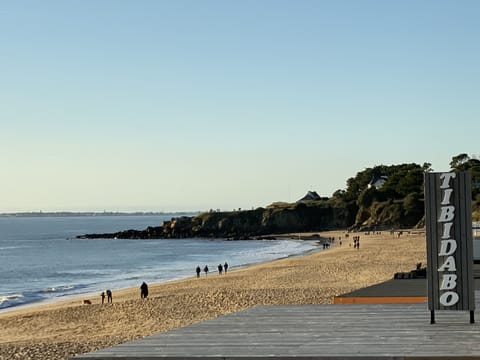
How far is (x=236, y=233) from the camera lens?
133250 mm

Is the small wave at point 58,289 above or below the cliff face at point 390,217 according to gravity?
below

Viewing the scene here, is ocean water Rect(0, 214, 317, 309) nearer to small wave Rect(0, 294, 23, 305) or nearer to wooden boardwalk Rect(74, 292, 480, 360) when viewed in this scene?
small wave Rect(0, 294, 23, 305)

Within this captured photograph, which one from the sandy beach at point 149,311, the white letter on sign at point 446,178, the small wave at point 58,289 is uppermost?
the white letter on sign at point 446,178

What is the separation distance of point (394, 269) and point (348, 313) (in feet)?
120

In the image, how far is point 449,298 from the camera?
28.2 feet

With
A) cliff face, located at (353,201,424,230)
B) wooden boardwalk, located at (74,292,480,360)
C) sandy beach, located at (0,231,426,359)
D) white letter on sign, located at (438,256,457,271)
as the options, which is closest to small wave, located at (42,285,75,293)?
sandy beach, located at (0,231,426,359)

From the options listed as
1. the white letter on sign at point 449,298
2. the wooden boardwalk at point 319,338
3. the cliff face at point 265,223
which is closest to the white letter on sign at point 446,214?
the white letter on sign at point 449,298

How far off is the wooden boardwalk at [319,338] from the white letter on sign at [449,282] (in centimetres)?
40

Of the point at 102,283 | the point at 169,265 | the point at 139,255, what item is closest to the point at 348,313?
the point at 102,283

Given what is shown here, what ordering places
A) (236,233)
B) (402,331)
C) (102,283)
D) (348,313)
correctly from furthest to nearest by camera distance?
(236,233)
(102,283)
(348,313)
(402,331)

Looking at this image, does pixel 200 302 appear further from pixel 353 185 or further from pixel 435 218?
pixel 353 185

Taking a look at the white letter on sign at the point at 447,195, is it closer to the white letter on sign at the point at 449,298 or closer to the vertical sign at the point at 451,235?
the vertical sign at the point at 451,235

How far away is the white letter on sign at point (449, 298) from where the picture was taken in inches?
337

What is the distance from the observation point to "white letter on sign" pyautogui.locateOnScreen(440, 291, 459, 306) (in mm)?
8570
